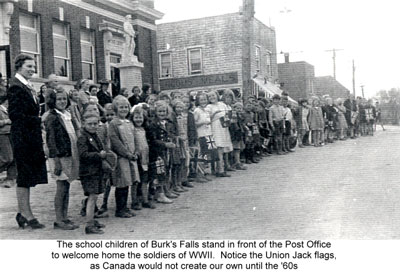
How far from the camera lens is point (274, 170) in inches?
344

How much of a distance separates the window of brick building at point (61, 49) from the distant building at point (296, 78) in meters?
24.0

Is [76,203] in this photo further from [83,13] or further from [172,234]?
[83,13]

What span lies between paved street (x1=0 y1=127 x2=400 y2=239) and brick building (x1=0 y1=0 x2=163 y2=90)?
5.64 metres

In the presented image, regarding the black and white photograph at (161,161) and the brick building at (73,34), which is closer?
the black and white photograph at (161,161)

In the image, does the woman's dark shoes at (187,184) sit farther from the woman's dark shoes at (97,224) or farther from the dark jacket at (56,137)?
the dark jacket at (56,137)

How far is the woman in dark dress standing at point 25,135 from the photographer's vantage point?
15.6 feet

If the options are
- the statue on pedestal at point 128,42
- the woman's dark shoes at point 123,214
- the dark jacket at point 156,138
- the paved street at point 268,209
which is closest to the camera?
the paved street at point 268,209

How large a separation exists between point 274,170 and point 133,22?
1039 cm

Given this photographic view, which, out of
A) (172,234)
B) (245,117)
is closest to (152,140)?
(172,234)

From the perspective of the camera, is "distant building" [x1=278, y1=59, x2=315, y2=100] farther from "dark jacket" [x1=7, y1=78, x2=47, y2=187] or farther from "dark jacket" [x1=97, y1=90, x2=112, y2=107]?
"dark jacket" [x1=7, y1=78, x2=47, y2=187]

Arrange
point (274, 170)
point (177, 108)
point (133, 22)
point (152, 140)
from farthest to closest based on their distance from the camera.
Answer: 1. point (133, 22)
2. point (274, 170)
3. point (177, 108)
4. point (152, 140)

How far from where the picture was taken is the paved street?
4.62 m

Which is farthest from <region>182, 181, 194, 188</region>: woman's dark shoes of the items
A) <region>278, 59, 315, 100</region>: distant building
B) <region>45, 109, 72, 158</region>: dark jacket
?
<region>278, 59, 315, 100</region>: distant building

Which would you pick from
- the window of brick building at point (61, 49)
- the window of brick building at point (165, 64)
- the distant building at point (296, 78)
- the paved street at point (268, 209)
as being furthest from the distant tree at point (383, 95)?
the paved street at point (268, 209)
